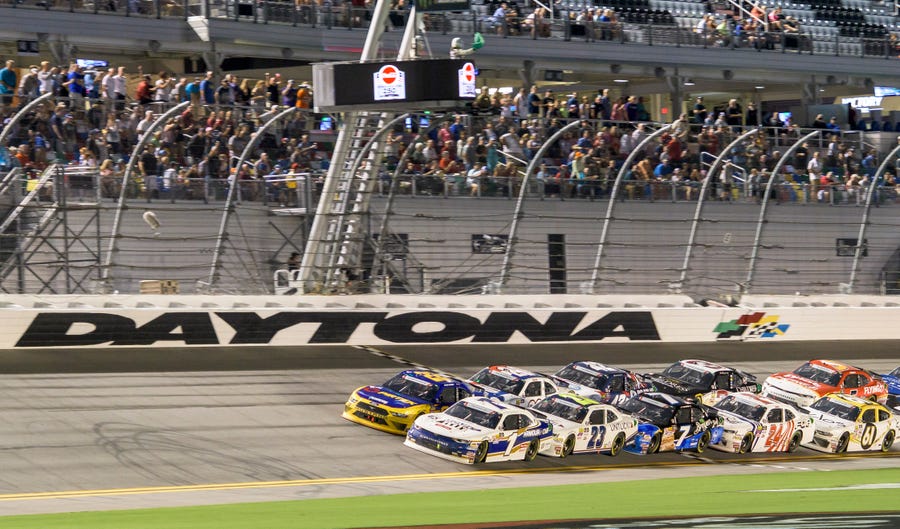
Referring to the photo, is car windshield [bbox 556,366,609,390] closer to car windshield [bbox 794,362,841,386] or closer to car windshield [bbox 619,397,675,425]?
car windshield [bbox 619,397,675,425]

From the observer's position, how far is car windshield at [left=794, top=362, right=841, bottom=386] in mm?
24172

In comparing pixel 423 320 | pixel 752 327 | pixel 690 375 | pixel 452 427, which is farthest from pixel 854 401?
pixel 452 427

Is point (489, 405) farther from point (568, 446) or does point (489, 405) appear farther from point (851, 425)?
point (851, 425)

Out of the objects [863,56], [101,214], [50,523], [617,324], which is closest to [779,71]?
[863,56]

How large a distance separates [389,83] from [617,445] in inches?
270

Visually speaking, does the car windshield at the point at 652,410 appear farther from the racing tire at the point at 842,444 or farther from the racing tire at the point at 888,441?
the racing tire at the point at 888,441

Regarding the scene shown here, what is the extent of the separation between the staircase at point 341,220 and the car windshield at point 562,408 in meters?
4.55

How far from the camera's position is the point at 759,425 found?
21.2 m

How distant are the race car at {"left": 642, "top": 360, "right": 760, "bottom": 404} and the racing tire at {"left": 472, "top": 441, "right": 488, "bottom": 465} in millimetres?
4774

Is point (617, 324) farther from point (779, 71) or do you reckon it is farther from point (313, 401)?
point (779, 71)

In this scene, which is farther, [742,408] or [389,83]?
[389,83]

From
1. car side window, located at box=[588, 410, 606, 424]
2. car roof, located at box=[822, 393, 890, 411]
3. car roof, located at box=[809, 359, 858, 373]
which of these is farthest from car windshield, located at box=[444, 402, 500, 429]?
car roof, located at box=[809, 359, 858, 373]

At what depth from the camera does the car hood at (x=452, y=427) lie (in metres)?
18.1

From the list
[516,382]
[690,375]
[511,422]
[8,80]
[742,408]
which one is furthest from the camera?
[8,80]
